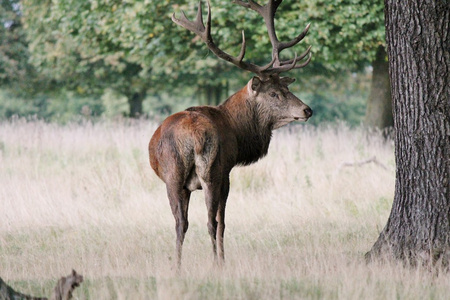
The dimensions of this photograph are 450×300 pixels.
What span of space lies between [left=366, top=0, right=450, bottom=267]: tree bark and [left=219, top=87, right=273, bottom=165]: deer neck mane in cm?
155

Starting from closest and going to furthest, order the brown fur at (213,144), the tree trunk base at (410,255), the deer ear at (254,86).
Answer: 1. the tree trunk base at (410,255)
2. the brown fur at (213,144)
3. the deer ear at (254,86)

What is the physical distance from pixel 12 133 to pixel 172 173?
9523 millimetres

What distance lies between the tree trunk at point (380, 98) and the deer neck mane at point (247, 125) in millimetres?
10223

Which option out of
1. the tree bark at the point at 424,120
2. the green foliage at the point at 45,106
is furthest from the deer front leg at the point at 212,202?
the green foliage at the point at 45,106

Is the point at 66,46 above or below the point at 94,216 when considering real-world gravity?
above

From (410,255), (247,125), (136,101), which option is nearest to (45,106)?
(136,101)

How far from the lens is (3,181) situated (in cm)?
1095

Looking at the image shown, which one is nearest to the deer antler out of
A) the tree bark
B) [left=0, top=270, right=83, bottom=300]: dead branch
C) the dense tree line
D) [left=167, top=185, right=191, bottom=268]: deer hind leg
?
the tree bark

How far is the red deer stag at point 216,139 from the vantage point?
20.0ft

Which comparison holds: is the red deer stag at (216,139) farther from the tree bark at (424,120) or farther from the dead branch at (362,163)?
the dead branch at (362,163)

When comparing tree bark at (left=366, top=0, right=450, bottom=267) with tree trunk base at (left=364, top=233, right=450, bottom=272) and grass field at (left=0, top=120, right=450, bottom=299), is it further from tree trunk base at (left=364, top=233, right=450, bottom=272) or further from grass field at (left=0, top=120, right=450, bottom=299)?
grass field at (left=0, top=120, right=450, bottom=299)

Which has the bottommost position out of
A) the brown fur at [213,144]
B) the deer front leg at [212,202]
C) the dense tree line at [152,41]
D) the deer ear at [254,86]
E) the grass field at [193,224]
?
the grass field at [193,224]

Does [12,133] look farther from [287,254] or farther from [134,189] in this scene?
[287,254]

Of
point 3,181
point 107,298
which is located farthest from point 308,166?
point 107,298
